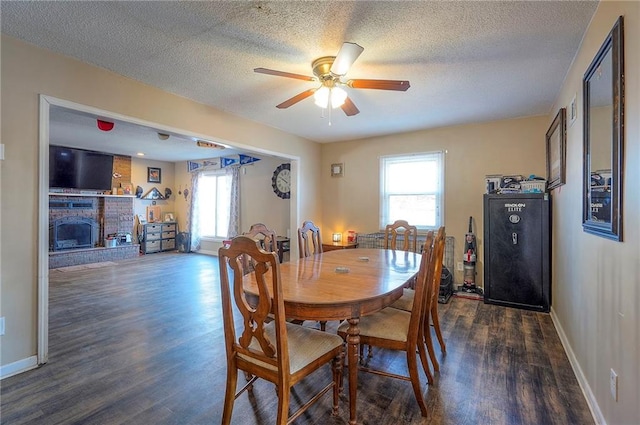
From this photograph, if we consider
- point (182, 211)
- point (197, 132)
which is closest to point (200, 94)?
point (197, 132)

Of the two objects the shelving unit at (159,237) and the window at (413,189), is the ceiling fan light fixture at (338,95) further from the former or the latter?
the shelving unit at (159,237)

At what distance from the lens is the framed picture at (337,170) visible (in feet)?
18.1

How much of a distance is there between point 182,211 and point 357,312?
303 inches

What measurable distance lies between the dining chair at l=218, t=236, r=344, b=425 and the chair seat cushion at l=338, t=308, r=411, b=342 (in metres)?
0.24

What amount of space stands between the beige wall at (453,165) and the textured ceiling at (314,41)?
0.79 m

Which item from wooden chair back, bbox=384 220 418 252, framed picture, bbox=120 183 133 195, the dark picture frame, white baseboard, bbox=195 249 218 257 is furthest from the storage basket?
framed picture, bbox=120 183 133 195

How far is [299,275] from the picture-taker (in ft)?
7.09

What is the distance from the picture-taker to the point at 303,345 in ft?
5.47

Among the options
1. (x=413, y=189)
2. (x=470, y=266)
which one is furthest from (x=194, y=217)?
(x=470, y=266)

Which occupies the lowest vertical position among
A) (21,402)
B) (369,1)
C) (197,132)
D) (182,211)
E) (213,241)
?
(21,402)

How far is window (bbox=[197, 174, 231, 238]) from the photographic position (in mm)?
7398

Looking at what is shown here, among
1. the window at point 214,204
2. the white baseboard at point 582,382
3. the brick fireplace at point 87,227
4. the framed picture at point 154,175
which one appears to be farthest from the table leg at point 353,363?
the framed picture at point 154,175

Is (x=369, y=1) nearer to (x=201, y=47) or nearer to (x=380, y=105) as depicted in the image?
(x=201, y=47)

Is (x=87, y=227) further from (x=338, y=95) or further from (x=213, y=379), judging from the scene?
(x=338, y=95)
